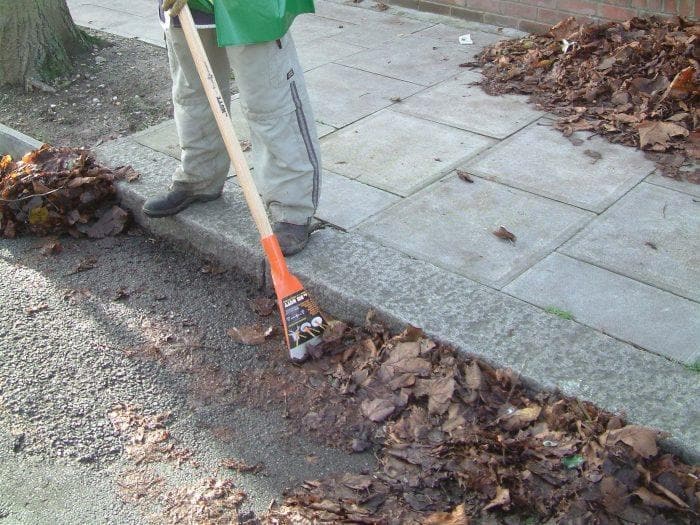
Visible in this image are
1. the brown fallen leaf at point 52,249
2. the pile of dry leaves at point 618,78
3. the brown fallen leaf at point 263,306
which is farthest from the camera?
the pile of dry leaves at point 618,78

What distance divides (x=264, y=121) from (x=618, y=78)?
2792mm

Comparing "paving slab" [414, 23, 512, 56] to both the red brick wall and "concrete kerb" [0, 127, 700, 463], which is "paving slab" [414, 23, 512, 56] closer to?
the red brick wall

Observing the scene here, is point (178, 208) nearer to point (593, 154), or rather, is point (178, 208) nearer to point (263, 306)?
point (263, 306)

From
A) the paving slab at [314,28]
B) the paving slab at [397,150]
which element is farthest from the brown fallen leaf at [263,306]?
the paving slab at [314,28]

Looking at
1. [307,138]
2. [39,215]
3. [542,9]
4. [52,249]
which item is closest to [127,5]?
[542,9]

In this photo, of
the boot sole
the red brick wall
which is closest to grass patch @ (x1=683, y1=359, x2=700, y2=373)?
the boot sole

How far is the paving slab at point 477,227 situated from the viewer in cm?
350

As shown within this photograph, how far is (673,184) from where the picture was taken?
4.11 m

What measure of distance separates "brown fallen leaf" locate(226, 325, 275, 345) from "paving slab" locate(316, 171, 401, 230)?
0.70 meters

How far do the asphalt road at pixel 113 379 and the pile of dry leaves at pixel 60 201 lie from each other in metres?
0.09

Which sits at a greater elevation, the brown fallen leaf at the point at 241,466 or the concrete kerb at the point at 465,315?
the concrete kerb at the point at 465,315

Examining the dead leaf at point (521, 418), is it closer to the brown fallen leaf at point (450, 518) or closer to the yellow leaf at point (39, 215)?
the brown fallen leaf at point (450, 518)

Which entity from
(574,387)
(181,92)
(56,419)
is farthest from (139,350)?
(574,387)

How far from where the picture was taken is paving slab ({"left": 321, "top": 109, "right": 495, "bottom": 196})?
4.28 meters
